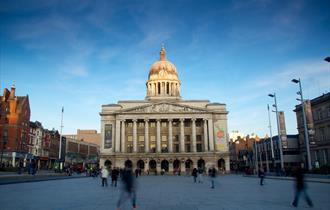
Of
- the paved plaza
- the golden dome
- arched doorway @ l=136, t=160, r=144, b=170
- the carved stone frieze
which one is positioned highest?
the golden dome

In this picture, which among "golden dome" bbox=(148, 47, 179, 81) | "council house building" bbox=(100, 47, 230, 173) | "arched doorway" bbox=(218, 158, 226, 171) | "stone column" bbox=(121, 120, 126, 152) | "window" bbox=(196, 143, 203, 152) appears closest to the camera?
"council house building" bbox=(100, 47, 230, 173)

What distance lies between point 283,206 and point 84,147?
121 m

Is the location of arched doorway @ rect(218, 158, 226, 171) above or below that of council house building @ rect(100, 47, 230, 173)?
below

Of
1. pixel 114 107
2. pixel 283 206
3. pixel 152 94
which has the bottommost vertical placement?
pixel 283 206

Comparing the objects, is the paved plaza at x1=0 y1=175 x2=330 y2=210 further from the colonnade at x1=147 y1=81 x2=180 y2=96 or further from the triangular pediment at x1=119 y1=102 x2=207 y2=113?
the colonnade at x1=147 y1=81 x2=180 y2=96

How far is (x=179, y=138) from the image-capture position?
280 ft

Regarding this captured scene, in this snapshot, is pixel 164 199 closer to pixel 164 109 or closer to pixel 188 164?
A: pixel 164 109

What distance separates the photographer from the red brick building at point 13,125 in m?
68.1

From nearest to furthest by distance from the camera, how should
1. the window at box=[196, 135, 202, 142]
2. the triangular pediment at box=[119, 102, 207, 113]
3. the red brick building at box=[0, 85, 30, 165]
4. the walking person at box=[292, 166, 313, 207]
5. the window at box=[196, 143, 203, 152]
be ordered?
the walking person at box=[292, 166, 313, 207], the red brick building at box=[0, 85, 30, 165], the triangular pediment at box=[119, 102, 207, 113], the window at box=[196, 143, 203, 152], the window at box=[196, 135, 202, 142]

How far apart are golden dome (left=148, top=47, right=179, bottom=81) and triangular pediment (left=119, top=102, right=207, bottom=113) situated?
21539 millimetres

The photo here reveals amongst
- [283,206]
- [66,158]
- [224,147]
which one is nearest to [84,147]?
[66,158]

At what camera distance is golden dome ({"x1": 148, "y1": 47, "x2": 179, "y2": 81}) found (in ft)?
346

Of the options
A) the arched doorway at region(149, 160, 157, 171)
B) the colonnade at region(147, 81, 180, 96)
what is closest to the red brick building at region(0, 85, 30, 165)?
the arched doorway at region(149, 160, 157, 171)

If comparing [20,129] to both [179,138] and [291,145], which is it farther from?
[291,145]
